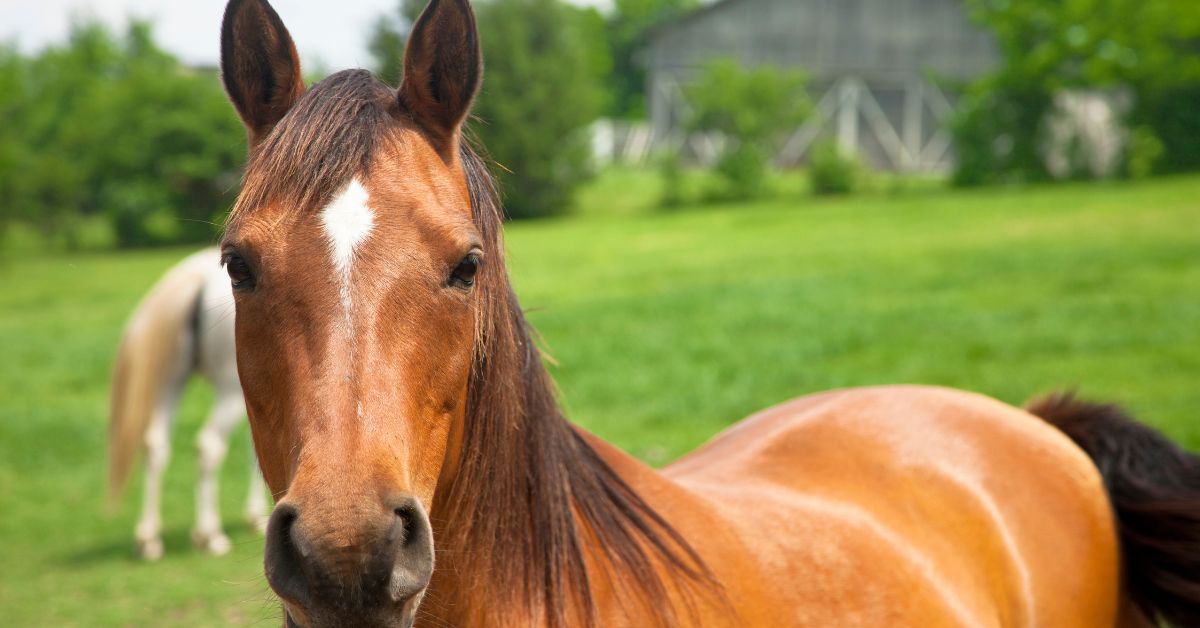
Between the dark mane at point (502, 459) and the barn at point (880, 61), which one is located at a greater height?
the dark mane at point (502, 459)

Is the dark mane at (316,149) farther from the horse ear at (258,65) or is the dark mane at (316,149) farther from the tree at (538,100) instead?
the tree at (538,100)

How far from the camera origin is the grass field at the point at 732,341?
720 centimetres

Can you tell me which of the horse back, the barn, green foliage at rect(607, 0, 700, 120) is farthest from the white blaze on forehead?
green foliage at rect(607, 0, 700, 120)

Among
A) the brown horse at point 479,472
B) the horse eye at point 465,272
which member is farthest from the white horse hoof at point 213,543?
the horse eye at point 465,272

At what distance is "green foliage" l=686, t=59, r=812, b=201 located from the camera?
28.0m

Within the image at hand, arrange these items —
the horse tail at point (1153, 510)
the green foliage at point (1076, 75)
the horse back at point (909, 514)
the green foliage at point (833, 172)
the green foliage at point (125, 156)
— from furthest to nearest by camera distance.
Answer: the green foliage at point (833, 172), the green foliage at point (125, 156), the green foliage at point (1076, 75), the horse tail at point (1153, 510), the horse back at point (909, 514)

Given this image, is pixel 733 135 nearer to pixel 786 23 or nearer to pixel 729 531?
pixel 786 23

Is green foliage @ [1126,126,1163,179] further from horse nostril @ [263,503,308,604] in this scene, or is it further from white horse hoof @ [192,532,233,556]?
horse nostril @ [263,503,308,604]

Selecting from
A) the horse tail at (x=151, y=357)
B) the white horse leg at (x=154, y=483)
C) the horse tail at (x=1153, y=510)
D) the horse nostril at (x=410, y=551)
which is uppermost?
the horse nostril at (x=410, y=551)

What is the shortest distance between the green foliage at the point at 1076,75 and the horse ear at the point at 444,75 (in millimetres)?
24180

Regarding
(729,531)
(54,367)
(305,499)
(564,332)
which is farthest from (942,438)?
(54,367)

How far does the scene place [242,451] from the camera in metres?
10.1

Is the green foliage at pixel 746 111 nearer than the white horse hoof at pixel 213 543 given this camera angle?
No

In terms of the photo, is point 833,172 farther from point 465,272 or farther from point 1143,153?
point 465,272
